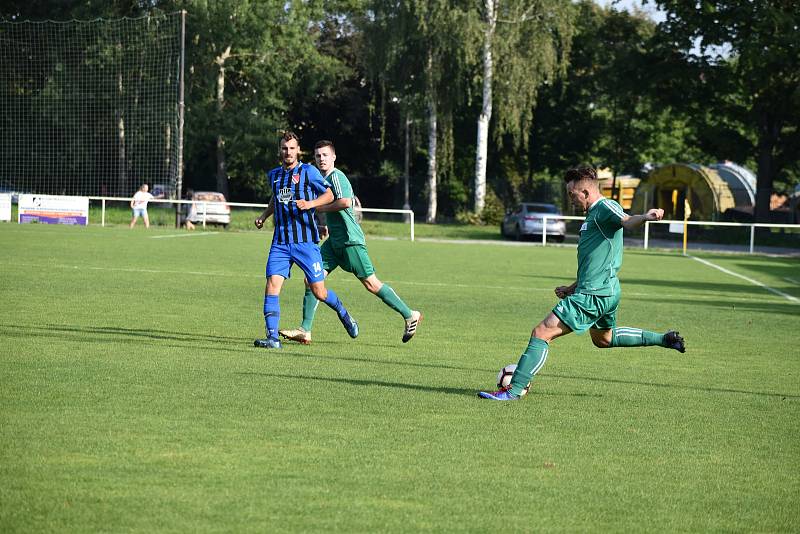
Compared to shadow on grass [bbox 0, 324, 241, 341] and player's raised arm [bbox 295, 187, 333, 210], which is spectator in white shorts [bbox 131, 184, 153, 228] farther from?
player's raised arm [bbox 295, 187, 333, 210]

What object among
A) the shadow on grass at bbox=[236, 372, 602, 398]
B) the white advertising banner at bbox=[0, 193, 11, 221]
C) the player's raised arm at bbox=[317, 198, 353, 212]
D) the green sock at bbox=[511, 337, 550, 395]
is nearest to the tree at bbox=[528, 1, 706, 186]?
the white advertising banner at bbox=[0, 193, 11, 221]

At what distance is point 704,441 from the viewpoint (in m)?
7.12

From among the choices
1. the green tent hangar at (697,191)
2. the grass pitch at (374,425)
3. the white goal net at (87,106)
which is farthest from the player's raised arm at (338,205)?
the green tent hangar at (697,191)

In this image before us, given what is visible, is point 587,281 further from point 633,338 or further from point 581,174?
point 633,338

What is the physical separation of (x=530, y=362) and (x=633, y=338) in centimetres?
113

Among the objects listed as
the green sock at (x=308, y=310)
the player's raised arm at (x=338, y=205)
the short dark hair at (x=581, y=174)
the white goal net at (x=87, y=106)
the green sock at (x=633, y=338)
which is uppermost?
the white goal net at (x=87, y=106)

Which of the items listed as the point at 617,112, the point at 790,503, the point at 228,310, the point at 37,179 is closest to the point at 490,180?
the point at 617,112

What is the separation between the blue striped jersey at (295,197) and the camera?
36.3 ft

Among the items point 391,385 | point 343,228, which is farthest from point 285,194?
point 391,385

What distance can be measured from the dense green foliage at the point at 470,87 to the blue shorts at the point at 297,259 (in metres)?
34.9

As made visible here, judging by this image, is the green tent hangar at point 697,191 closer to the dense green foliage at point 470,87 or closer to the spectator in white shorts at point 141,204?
the dense green foliage at point 470,87

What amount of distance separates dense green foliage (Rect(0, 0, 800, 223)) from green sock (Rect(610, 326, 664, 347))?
36.1m

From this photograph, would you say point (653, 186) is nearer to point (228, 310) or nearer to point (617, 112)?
point (617, 112)

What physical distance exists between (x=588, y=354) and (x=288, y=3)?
58592mm
